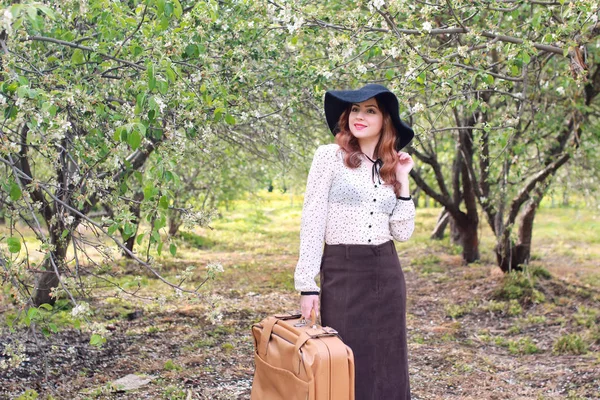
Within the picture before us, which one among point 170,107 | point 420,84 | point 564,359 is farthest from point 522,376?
point 170,107

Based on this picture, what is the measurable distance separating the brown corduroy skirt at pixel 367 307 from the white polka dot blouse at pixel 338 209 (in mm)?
68

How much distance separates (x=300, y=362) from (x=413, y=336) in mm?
4942

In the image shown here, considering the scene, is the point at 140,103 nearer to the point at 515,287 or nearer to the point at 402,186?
the point at 402,186

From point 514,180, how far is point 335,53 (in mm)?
5261

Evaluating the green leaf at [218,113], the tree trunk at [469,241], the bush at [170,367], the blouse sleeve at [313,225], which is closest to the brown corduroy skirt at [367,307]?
the blouse sleeve at [313,225]

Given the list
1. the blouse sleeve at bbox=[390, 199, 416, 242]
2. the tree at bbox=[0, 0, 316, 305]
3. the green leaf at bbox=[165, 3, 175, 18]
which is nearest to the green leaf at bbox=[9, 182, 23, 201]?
the tree at bbox=[0, 0, 316, 305]

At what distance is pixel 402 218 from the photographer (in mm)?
3367

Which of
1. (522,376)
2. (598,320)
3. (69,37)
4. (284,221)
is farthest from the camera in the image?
(284,221)

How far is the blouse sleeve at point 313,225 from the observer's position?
319cm

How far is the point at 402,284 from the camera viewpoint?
3.38m

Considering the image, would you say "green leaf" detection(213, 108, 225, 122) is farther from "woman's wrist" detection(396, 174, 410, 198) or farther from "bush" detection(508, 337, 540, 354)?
"bush" detection(508, 337, 540, 354)

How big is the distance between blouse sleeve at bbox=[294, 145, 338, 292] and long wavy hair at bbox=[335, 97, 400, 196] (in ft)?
0.45

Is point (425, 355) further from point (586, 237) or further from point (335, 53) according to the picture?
point (586, 237)

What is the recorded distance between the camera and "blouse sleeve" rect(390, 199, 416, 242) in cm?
337
